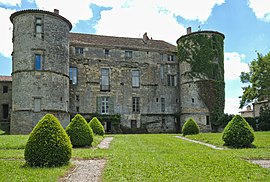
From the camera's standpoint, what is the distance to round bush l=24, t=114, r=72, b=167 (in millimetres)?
8414

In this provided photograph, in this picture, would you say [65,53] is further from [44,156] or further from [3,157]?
[44,156]

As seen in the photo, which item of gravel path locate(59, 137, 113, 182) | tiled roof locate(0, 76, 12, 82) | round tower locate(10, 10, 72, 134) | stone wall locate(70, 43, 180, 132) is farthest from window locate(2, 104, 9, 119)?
gravel path locate(59, 137, 113, 182)

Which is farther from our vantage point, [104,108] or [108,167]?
[104,108]

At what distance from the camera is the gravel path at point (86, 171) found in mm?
7121

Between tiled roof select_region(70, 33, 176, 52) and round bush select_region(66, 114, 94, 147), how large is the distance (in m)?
18.2

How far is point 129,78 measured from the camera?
33.8 meters

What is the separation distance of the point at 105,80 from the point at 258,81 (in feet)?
57.6

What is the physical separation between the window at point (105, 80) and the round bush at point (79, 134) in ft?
57.9

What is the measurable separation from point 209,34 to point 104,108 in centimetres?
1484

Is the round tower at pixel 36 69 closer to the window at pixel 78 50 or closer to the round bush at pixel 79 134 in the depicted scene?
the window at pixel 78 50

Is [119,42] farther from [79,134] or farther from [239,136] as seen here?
[239,136]

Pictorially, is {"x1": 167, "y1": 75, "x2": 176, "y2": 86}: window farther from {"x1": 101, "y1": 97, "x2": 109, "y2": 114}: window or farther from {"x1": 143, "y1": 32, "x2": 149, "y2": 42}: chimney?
{"x1": 101, "y1": 97, "x2": 109, "y2": 114}: window

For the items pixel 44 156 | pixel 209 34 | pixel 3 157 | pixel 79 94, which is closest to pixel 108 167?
pixel 44 156

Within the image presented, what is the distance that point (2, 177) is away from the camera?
689cm
